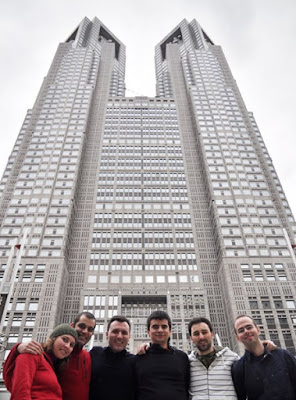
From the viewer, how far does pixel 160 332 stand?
7.18 metres

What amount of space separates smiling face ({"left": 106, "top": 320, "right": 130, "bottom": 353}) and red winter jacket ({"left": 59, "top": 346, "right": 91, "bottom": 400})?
69 cm

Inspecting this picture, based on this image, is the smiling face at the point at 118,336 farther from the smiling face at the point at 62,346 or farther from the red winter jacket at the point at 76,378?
the smiling face at the point at 62,346

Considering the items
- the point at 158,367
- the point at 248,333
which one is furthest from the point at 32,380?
the point at 248,333

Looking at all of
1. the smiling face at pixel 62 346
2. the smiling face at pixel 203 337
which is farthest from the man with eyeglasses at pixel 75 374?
the smiling face at pixel 203 337

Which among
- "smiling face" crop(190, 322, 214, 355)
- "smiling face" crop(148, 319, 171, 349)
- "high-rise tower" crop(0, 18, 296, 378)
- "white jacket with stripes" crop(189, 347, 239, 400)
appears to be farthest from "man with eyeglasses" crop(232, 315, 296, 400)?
"high-rise tower" crop(0, 18, 296, 378)

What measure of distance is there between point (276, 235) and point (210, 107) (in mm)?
47721

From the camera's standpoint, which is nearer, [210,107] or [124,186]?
[124,186]

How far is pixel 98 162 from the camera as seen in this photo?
286 ft

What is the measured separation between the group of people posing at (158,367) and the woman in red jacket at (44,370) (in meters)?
0.02

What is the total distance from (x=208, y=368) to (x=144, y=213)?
69.2m

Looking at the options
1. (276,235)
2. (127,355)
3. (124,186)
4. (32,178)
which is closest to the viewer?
(127,355)

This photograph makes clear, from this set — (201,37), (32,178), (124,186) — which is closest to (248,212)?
(124,186)

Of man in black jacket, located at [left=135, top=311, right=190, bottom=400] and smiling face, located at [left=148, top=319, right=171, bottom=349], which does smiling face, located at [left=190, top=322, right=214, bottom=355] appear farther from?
smiling face, located at [left=148, top=319, right=171, bottom=349]

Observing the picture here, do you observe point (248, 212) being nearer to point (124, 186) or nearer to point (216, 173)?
point (216, 173)
